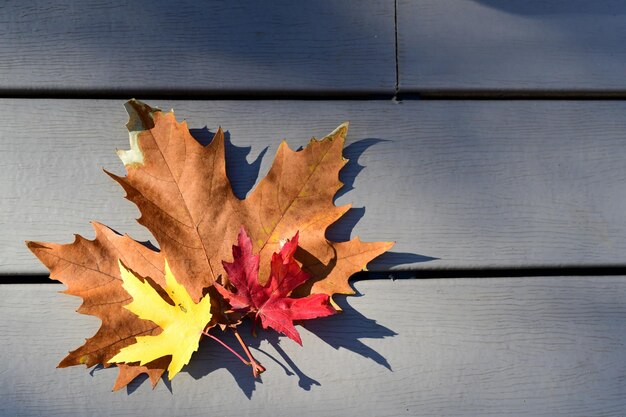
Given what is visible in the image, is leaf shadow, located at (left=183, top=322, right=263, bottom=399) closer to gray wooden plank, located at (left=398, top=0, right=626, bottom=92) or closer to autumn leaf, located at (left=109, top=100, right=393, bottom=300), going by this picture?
autumn leaf, located at (left=109, top=100, right=393, bottom=300)

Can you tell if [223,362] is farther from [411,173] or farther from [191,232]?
[411,173]

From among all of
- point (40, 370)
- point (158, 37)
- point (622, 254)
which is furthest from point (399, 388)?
point (158, 37)

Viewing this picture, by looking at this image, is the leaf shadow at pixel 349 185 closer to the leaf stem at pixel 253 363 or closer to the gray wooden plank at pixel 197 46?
the gray wooden plank at pixel 197 46

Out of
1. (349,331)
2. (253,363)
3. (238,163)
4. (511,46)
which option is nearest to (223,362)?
(253,363)

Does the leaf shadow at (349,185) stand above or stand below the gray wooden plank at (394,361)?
above

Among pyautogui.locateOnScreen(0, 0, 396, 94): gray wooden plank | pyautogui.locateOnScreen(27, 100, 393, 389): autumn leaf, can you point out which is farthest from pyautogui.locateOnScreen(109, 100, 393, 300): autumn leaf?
pyautogui.locateOnScreen(0, 0, 396, 94): gray wooden plank

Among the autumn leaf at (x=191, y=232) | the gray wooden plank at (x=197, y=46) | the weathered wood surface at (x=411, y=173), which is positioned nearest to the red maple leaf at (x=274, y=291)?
the autumn leaf at (x=191, y=232)

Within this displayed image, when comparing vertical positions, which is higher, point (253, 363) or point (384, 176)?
point (384, 176)
